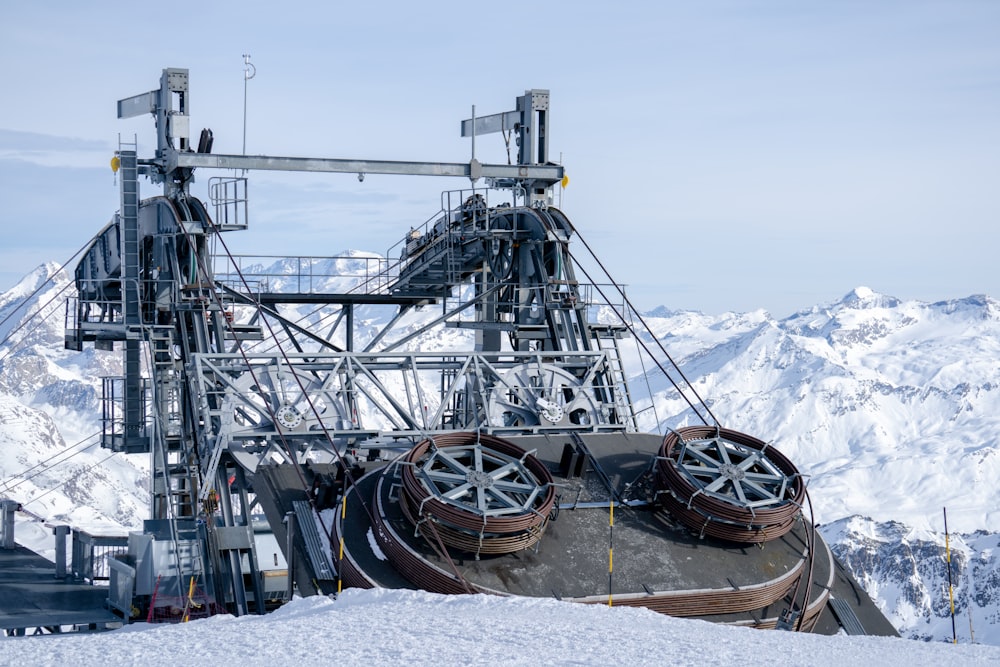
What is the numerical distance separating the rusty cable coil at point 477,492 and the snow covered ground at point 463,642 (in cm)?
419

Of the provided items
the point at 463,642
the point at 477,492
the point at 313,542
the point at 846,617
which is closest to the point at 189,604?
the point at 313,542

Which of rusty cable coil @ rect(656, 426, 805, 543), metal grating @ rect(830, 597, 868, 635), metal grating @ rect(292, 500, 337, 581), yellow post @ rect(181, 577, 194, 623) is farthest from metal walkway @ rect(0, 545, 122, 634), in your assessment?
metal grating @ rect(830, 597, 868, 635)

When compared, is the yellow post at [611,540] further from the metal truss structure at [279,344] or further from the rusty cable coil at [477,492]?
the metal truss structure at [279,344]

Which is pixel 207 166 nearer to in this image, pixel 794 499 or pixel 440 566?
pixel 440 566

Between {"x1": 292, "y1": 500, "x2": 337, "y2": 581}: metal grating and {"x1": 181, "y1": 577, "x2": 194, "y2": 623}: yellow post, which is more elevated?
{"x1": 292, "y1": 500, "x2": 337, "y2": 581}: metal grating

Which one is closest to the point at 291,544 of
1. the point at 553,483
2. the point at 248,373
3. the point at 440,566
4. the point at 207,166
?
the point at 440,566

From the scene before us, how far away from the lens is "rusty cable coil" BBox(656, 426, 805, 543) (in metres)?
24.8

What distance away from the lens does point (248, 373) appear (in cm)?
2991

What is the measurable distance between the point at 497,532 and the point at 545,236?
1352cm

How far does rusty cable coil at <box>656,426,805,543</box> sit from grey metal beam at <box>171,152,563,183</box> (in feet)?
36.9

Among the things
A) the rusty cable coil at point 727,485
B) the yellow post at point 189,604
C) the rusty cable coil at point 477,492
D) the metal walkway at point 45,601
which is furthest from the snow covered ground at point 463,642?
the metal walkway at point 45,601

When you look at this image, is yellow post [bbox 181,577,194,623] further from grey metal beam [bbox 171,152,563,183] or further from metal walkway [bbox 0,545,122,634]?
grey metal beam [bbox 171,152,563,183]

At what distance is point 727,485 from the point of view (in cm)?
2600

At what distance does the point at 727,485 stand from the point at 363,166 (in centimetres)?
1402
